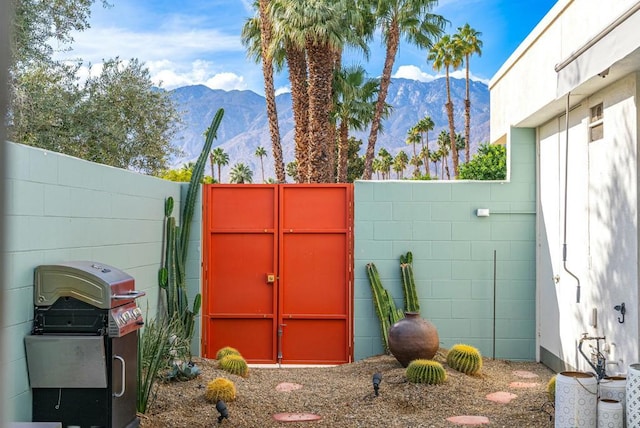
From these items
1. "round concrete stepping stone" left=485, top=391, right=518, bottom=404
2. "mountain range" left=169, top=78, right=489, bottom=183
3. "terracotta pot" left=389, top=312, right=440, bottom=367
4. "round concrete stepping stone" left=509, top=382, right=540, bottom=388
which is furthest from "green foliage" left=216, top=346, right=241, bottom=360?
"mountain range" left=169, top=78, right=489, bottom=183

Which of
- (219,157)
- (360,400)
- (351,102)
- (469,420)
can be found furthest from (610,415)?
(219,157)

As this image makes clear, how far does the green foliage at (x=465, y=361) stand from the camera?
701 centimetres

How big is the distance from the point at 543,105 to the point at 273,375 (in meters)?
3.91

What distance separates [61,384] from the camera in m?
4.47

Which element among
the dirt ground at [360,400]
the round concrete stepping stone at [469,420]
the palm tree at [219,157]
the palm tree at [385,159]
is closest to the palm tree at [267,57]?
the dirt ground at [360,400]

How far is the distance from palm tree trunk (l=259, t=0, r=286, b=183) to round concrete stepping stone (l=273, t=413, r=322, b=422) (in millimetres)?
11948

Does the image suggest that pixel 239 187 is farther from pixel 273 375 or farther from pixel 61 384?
A: pixel 61 384

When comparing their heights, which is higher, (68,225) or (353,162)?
(353,162)

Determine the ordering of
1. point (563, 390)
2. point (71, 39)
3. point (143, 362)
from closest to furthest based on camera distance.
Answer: point (563, 390) < point (143, 362) < point (71, 39)

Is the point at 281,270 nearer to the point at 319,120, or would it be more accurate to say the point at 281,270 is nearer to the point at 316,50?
the point at 319,120

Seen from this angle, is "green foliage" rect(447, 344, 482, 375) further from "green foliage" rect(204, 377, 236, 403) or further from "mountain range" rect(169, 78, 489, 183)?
→ "mountain range" rect(169, 78, 489, 183)

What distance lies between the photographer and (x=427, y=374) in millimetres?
6395

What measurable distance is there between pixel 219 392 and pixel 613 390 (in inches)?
119

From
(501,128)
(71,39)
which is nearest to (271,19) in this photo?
(71,39)
